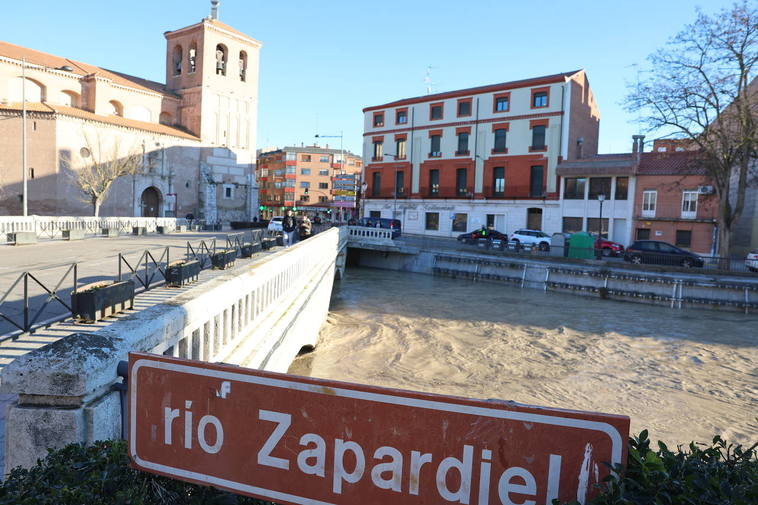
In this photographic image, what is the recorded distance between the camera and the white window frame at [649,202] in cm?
3375

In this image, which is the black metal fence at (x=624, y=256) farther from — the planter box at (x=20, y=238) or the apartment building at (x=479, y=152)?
the planter box at (x=20, y=238)

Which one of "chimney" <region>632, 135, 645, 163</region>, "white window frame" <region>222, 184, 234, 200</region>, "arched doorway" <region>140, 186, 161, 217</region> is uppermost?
"chimney" <region>632, 135, 645, 163</region>

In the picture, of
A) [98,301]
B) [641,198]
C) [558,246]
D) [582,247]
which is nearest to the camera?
[98,301]

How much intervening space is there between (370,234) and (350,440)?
31207 mm

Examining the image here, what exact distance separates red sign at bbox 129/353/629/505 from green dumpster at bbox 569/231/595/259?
26407 mm

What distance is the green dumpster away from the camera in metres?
25.8

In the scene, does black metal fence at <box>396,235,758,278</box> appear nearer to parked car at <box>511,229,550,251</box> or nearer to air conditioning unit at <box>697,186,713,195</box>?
parked car at <box>511,229,550,251</box>

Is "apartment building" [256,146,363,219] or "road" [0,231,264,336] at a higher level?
"apartment building" [256,146,363,219]

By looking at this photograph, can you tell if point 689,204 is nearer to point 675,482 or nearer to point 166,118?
point 675,482

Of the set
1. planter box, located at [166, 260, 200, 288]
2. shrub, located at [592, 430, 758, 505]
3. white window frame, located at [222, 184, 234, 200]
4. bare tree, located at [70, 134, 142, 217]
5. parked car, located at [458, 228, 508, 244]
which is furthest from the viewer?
white window frame, located at [222, 184, 234, 200]

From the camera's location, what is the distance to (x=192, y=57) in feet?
159

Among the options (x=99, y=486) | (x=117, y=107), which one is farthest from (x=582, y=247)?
(x=117, y=107)

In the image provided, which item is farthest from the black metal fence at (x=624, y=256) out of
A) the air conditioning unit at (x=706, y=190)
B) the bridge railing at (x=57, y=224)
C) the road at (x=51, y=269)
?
the bridge railing at (x=57, y=224)

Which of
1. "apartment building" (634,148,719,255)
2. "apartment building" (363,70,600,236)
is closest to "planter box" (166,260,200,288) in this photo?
"apartment building" (634,148,719,255)
